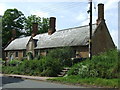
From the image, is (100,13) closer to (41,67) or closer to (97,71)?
(41,67)

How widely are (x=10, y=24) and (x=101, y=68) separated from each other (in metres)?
61.9

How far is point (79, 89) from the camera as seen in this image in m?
15.1

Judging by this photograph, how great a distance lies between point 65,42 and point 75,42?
8.36 ft

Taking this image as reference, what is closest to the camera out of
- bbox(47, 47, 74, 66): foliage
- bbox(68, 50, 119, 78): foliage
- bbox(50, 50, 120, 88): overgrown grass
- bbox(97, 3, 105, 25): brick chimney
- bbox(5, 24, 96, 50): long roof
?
bbox(50, 50, 120, 88): overgrown grass

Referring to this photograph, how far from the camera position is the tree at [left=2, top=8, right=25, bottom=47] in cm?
7625

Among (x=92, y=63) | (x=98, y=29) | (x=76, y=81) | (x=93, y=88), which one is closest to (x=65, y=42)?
(x=98, y=29)

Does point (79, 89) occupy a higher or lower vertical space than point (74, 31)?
lower

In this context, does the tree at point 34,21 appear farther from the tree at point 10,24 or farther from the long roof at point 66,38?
the long roof at point 66,38

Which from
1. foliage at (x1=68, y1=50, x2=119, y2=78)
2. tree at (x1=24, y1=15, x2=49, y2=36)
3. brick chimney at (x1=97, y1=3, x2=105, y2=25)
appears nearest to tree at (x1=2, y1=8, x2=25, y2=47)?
tree at (x1=24, y1=15, x2=49, y2=36)

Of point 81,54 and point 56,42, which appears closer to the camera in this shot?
point 81,54

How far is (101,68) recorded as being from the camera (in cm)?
2003

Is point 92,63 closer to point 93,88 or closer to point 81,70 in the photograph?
point 81,70

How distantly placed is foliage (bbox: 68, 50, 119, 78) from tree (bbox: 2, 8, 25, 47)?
5641 centimetres

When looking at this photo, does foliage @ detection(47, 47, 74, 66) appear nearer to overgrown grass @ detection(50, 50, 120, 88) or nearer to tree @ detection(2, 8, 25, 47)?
overgrown grass @ detection(50, 50, 120, 88)
